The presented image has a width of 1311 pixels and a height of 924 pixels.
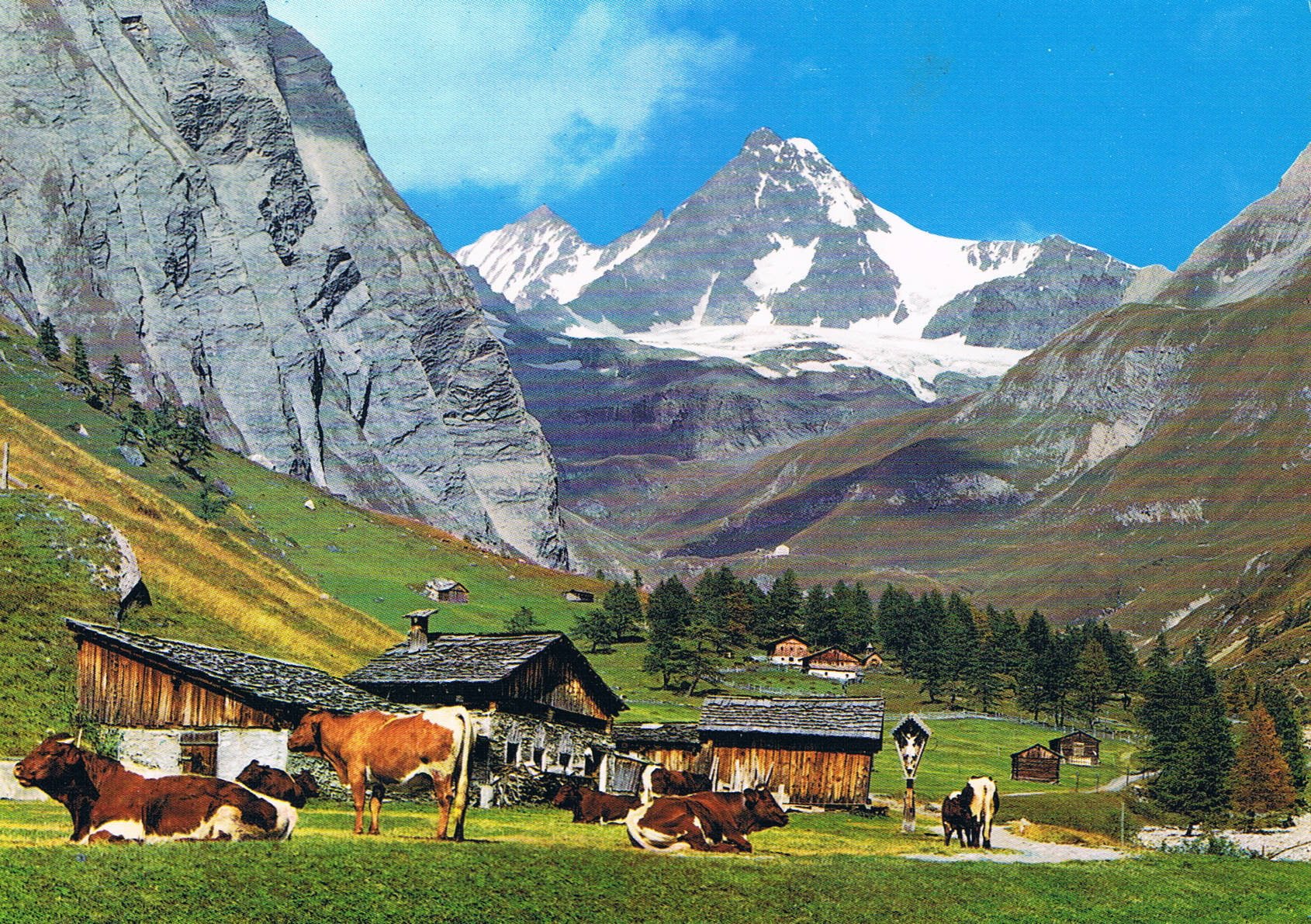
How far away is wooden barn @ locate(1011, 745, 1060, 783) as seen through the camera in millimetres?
108375

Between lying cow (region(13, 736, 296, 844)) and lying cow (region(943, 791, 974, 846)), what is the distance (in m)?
24.0

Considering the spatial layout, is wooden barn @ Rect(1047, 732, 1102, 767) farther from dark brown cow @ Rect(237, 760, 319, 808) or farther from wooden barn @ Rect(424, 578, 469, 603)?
dark brown cow @ Rect(237, 760, 319, 808)

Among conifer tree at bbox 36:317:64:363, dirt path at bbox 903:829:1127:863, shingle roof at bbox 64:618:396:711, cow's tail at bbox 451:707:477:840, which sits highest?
conifer tree at bbox 36:317:64:363

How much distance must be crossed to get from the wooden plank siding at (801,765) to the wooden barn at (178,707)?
26274mm

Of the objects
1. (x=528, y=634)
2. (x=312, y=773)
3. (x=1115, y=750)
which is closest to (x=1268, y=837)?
(x=1115, y=750)

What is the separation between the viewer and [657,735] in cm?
6712

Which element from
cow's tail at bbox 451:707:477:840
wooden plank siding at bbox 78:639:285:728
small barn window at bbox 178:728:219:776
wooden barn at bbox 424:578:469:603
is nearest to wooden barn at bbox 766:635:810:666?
wooden barn at bbox 424:578:469:603

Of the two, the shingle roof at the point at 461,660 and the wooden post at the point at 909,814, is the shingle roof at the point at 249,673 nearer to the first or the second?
the shingle roof at the point at 461,660

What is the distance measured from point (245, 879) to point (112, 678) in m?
24.6

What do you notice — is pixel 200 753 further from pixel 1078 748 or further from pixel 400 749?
pixel 1078 748

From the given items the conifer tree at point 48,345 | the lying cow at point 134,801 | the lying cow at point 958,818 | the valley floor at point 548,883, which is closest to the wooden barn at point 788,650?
the conifer tree at point 48,345

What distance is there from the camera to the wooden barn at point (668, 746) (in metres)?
64.8

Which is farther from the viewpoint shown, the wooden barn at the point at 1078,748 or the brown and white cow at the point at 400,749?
the wooden barn at the point at 1078,748

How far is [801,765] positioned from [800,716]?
2330 millimetres
